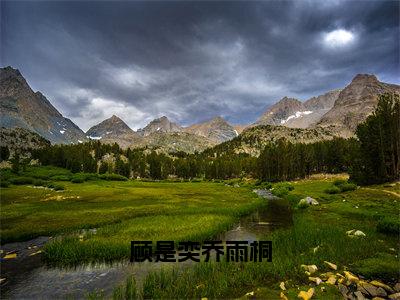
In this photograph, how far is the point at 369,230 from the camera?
31453mm

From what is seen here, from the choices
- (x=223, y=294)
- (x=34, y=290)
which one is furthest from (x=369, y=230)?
(x=34, y=290)

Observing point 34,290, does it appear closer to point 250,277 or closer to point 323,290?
point 250,277

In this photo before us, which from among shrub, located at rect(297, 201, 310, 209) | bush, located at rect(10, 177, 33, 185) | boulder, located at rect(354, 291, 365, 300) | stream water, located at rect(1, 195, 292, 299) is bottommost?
stream water, located at rect(1, 195, 292, 299)

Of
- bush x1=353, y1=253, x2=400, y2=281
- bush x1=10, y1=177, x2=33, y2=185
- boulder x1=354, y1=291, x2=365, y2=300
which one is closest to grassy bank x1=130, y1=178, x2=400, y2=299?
bush x1=353, y1=253, x2=400, y2=281

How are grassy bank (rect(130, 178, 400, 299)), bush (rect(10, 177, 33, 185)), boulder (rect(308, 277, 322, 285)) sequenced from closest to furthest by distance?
grassy bank (rect(130, 178, 400, 299))
boulder (rect(308, 277, 322, 285))
bush (rect(10, 177, 33, 185))

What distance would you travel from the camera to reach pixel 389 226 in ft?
98.8

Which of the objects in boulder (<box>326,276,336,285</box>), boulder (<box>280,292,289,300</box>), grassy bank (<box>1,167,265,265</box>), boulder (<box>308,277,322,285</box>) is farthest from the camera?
grassy bank (<box>1,167,265,265</box>)

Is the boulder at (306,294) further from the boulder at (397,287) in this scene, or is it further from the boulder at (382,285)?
the boulder at (397,287)

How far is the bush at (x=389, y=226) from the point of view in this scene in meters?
29.8

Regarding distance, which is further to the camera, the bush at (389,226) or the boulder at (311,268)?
the bush at (389,226)

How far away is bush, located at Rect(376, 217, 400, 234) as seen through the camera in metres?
29.8

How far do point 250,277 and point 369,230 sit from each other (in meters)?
17.9

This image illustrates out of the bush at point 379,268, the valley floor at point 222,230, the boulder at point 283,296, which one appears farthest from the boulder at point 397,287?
the boulder at point 283,296

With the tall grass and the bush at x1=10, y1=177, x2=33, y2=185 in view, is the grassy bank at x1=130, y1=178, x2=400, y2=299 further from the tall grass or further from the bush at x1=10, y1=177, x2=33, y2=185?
the bush at x1=10, y1=177, x2=33, y2=185
